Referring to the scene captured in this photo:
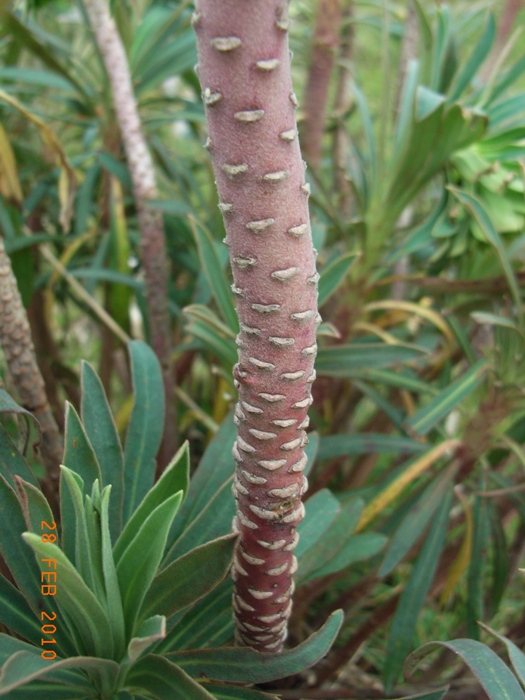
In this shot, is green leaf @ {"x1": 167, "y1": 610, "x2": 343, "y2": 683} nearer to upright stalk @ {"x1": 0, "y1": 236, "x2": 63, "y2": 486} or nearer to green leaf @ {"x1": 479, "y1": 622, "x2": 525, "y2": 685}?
green leaf @ {"x1": 479, "y1": 622, "x2": 525, "y2": 685}

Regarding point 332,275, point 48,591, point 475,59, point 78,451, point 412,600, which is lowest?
point 412,600

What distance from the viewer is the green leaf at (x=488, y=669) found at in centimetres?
48

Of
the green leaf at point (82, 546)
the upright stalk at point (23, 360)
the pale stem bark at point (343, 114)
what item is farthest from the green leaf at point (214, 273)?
the pale stem bark at point (343, 114)

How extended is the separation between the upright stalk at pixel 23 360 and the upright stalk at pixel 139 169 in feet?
0.81

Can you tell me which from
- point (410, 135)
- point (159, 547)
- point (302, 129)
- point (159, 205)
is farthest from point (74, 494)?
point (302, 129)

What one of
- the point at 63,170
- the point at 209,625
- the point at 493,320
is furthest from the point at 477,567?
the point at 63,170

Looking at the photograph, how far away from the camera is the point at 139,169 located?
881mm

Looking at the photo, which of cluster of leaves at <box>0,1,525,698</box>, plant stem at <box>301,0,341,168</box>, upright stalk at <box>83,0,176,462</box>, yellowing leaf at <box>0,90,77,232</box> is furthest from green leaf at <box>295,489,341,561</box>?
plant stem at <box>301,0,341,168</box>

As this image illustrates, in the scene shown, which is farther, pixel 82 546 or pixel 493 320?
pixel 493 320

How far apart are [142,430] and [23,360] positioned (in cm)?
15

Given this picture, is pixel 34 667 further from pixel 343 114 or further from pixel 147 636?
pixel 343 114

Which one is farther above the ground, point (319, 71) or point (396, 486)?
point (319, 71)

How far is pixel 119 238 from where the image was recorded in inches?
40.3

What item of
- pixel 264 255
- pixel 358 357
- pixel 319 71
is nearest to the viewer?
pixel 264 255
